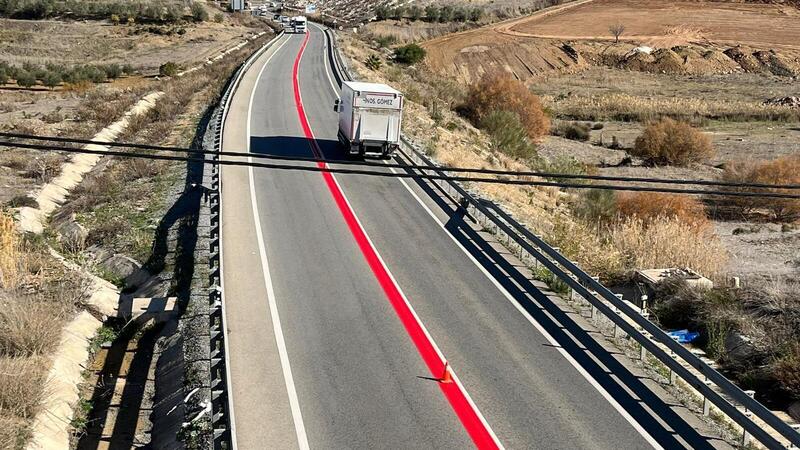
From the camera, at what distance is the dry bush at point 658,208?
28.2m

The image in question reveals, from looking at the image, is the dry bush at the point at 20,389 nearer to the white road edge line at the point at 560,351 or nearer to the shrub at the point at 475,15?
the white road edge line at the point at 560,351

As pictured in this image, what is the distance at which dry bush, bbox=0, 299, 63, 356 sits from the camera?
1436cm

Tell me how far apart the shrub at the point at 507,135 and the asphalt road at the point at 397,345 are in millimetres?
19330

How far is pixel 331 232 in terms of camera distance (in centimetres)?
2023

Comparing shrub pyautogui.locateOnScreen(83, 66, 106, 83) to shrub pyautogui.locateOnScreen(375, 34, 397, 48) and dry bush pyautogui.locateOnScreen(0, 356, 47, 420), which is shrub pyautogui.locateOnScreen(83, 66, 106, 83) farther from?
dry bush pyautogui.locateOnScreen(0, 356, 47, 420)

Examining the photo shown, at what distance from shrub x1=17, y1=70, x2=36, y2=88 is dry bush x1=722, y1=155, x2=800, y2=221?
164 ft

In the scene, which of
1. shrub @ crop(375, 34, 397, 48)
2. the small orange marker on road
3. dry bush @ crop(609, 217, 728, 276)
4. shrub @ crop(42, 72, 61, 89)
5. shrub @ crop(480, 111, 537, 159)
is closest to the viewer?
the small orange marker on road

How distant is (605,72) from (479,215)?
78230 mm

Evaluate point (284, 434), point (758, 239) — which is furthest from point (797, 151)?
point (284, 434)

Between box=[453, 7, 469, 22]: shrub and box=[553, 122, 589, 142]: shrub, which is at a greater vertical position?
box=[453, 7, 469, 22]: shrub

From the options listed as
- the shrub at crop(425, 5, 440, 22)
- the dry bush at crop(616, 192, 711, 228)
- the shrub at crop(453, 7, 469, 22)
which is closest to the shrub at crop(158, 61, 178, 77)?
the dry bush at crop(616, 192, 711, 228)

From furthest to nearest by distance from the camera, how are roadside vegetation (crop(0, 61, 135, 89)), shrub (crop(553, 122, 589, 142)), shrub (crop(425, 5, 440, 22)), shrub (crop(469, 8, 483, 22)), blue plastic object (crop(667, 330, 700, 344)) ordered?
1. shrub (crop(469, 8, 483, 22))
2. shrub (crop(425, 5, 440, 22))
3. roadside vegetation (crop(0, 61, 135, 89))
4. shrub (crop(553, 122, 589, 142))
5. blue plastic object (crop(667, 330, 700, 344))

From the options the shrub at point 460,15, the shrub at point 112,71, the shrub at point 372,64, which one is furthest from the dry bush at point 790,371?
the shrub at point 460,15

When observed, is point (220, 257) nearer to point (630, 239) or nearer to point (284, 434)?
point (284, 434)
